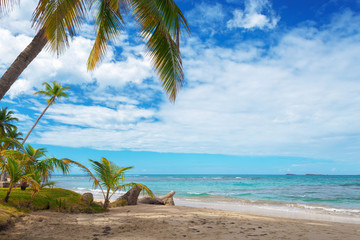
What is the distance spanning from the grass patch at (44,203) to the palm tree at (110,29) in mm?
2848

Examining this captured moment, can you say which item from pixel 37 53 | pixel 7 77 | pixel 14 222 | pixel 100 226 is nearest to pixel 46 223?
pixel 14 222

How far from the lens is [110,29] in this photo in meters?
6.97

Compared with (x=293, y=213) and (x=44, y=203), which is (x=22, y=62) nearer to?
(x=44, y=203)

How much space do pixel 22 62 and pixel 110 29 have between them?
2.68 meters

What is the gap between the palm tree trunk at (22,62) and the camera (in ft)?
15.8

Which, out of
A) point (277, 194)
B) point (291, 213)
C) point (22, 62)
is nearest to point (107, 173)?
point (22, 62)

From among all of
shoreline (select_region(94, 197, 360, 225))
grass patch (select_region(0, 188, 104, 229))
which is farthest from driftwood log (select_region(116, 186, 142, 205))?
grass patch (select_region(0, 188, 104, 229))

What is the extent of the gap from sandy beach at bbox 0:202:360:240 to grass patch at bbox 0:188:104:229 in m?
0.40

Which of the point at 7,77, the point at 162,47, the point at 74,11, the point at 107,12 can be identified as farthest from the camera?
the point at 107,12

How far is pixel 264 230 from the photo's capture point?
5582 mm

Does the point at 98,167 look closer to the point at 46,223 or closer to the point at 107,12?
the point at 46,223

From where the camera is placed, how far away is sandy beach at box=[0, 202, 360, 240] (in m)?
4.80

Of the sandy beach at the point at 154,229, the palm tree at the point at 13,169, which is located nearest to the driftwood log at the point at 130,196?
the sandy beach at the point at 154,229

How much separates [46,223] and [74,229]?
0.79m
